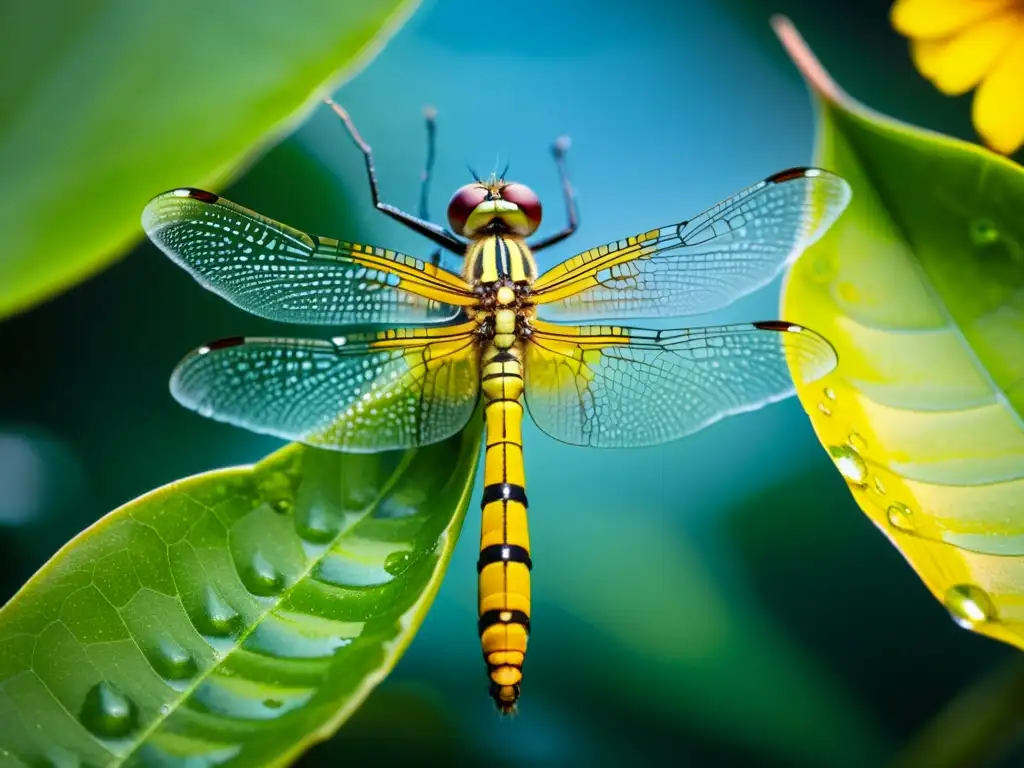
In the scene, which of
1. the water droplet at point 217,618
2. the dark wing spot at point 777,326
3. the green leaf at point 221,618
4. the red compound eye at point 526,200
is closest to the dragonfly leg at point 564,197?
the red compound eye at point 526,200

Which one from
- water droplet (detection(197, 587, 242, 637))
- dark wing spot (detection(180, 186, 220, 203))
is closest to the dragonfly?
dark wing spot (detection(180, 186, 220, 203))

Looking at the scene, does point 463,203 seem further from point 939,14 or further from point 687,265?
point 939,14

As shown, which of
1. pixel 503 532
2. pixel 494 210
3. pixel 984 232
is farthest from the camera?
pixel 494 210

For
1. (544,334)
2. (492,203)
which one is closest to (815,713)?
(544,334)

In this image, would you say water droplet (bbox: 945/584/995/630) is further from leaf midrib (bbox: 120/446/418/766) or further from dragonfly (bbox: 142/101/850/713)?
leaf midrib (bbox: 120/446/418/766)

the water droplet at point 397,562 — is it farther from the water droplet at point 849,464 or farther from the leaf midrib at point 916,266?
the leaf midrib at point 916,266

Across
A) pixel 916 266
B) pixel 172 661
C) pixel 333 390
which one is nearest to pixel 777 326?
pixel 916 266
